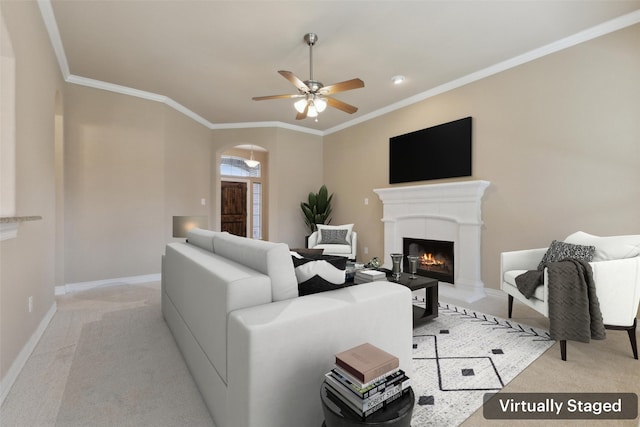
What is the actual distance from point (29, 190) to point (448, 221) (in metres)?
4.46

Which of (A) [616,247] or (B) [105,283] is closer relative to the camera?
(A) [616,247]

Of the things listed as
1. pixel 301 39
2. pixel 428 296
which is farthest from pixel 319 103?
pixel 428 296

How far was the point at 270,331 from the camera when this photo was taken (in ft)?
3.78

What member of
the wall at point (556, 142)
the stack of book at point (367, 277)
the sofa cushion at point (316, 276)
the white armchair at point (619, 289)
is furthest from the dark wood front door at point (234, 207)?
the white armchair at point (619, 289)

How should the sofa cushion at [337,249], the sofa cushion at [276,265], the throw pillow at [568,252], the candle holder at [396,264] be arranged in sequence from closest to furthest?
1. the sofa cushion at [276,265]
2. the throw pillow at [568,252]
3. the candle holder at [396,264]
4. the sofa cushion at [337,249]

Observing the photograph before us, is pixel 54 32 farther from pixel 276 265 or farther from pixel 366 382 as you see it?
pixel 366 382

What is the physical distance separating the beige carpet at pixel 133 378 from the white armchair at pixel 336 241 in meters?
2.67

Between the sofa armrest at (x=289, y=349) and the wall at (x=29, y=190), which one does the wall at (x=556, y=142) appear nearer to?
the sofa armrest at (x=289, y=349)

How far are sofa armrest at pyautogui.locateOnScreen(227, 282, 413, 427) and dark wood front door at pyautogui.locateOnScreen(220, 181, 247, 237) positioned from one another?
23.9 feet

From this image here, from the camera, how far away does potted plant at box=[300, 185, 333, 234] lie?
19.3 ft

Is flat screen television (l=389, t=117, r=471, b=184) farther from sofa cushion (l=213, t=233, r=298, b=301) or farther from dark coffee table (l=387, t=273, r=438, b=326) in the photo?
sofa cushion (l=213, t=233, r=298, b=301)

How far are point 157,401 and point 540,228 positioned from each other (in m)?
3.85

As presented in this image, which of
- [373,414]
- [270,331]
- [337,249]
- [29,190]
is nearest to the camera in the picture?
[373,414]

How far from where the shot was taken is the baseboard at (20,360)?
172cm
